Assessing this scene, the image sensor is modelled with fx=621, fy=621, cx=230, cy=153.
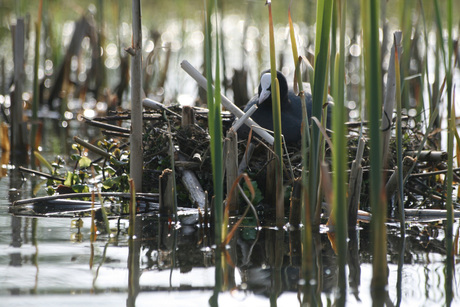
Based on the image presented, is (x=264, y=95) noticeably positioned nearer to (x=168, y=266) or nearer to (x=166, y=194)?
(x=166, y=194)

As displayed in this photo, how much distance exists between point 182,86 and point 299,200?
153 inches

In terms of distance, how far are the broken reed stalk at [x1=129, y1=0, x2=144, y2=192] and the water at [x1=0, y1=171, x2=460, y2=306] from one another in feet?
1.05

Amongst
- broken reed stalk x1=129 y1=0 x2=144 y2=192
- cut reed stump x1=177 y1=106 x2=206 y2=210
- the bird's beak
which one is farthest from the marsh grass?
the bird's beak

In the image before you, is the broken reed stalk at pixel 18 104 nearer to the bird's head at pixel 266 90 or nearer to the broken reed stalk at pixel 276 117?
the bird's head at pixel 266 90

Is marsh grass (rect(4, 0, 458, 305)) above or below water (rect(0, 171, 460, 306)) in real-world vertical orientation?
above

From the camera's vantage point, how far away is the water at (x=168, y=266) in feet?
5.39

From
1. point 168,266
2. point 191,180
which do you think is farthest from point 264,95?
point 168,266

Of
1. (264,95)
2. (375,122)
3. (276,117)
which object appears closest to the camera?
(375,122)

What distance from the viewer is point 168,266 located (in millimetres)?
1918

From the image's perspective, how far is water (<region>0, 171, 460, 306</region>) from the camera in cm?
164

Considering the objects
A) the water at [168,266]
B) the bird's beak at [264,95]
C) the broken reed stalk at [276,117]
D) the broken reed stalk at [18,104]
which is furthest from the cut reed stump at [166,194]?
the broken reed stalk at [18,104]

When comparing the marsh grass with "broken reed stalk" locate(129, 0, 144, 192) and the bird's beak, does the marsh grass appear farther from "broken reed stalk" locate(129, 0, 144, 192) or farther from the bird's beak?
the bird's beak

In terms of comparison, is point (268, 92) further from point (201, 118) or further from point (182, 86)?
point (182, 86)

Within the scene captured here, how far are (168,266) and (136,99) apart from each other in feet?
2.91
